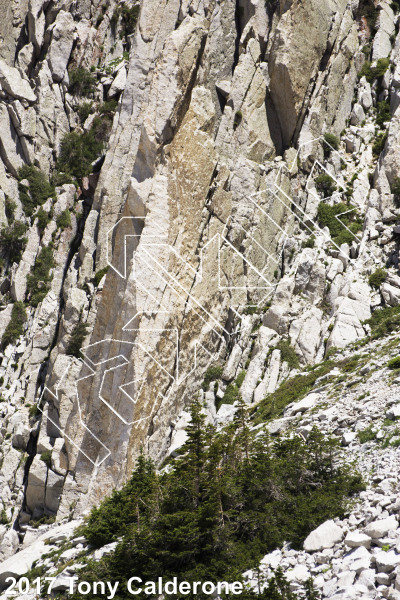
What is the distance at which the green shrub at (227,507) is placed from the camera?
17.4 meters

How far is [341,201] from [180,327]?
15450 mm

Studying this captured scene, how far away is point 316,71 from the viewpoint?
46062 mm

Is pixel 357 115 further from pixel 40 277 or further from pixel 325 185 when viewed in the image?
pixel 40 277

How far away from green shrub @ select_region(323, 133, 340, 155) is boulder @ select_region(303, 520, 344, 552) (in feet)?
112

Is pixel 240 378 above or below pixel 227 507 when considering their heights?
above

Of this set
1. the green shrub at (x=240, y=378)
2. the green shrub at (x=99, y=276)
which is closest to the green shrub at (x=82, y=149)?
the green shrub at (x=99, y=276)

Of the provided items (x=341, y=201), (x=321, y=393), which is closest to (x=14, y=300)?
(x=341, y=201)

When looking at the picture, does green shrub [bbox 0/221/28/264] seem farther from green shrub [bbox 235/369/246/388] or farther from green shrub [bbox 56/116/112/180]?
green shrub [bbox 235/369/246/388]

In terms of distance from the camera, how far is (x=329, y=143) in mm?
45688

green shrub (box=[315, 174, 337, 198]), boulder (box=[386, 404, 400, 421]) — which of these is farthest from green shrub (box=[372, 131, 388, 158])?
boulder (box=[386, 404, 400, 421])

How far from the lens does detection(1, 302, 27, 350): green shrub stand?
46.7 m

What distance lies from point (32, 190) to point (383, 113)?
2784cm
